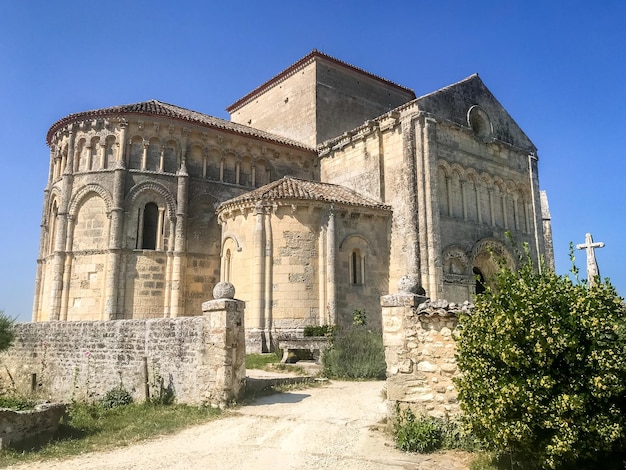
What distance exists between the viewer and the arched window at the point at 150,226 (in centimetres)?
2016

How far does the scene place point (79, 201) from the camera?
20.2 meters

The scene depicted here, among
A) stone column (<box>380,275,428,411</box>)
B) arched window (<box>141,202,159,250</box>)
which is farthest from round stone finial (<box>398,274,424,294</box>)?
arched window (<box>141,202,159,250</box>)

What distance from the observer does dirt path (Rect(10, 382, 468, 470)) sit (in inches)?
259

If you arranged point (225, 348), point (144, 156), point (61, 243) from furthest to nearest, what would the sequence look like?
point (144, 156) < point (61, 243) < point (225, 348)

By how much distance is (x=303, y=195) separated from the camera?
17562 mm

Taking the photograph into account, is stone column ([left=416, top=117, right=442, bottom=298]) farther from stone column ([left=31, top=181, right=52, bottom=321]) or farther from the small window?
stone column ([left=31, top=181, right=52, bottom=321])

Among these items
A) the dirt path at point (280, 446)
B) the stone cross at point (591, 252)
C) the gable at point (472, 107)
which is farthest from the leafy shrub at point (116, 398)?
the stone cross at point (591, 252)

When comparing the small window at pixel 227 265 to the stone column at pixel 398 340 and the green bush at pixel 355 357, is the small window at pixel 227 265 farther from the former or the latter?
the stone column at pixel 398 340

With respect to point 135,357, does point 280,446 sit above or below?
below

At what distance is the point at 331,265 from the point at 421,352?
980 centimetres

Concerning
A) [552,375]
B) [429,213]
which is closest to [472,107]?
[429,213]

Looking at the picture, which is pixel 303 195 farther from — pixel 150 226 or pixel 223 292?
pixel 223 292

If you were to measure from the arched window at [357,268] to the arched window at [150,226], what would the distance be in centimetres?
831

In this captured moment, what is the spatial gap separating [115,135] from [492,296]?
721 inches
